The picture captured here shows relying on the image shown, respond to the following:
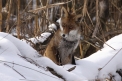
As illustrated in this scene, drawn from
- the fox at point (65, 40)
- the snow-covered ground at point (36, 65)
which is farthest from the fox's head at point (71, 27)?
the snow-covered ground at point (36, 65)

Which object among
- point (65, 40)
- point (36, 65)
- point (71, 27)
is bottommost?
point (65, 40)

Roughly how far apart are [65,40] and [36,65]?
2347mm

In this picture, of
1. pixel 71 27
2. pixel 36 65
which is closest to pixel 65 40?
pixel 71 27

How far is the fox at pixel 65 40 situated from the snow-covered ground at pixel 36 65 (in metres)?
0.96

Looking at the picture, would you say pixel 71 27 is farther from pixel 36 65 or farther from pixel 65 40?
pixel 36 65

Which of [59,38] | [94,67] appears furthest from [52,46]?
[94,67]

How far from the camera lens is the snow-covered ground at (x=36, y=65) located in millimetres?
2295

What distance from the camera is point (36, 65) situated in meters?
2.75

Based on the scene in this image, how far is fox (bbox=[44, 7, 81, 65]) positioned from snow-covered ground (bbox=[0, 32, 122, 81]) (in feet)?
3.15

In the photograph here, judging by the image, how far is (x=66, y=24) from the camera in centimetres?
507

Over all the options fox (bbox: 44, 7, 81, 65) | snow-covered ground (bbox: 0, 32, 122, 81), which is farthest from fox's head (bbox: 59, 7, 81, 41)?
snow-covered ground (bbox: 0, 32, 122, 81)

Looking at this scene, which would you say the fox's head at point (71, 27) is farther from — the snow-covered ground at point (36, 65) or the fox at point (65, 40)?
the snow-covered ground at point (36, 65)

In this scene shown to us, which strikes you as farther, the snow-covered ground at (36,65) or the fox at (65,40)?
the fox at (65,40)

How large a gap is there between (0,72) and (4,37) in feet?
2.68
